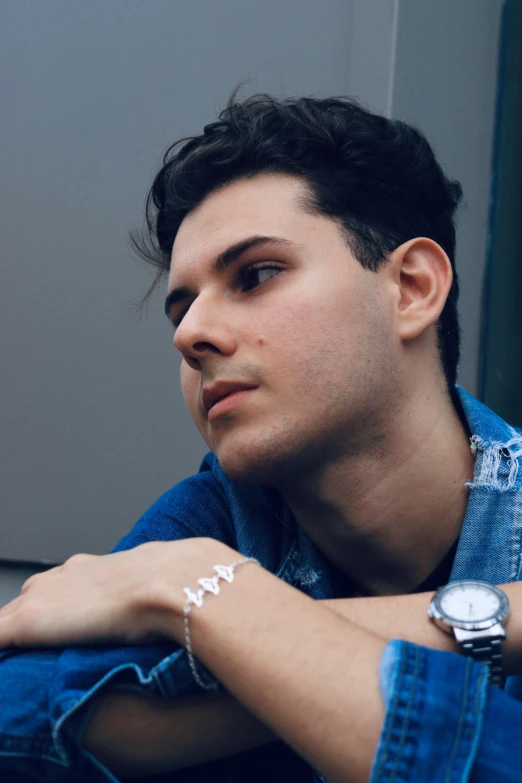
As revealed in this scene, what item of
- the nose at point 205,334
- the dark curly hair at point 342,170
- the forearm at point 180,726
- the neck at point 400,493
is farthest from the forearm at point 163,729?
the dark curly hair at point 342,170

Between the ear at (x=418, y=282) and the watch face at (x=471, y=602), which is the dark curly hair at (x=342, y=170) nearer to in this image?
the ear at (x=418, y=282)

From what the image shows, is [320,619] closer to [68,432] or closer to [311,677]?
[311,677]

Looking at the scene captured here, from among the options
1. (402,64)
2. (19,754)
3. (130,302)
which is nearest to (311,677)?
(19,754)

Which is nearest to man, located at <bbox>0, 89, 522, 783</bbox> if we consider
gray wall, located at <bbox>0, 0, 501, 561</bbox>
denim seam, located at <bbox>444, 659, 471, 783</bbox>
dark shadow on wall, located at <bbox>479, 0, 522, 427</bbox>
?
denim seam, located at <bbox>444, 659, 471, 783</bbox>

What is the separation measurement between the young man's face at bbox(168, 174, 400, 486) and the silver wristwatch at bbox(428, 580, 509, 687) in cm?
48

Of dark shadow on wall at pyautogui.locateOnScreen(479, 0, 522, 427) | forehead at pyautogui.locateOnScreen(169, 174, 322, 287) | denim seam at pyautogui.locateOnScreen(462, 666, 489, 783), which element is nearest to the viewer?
denim seam at pyautogui.locateOnScreen(462, 666, 489, 783)

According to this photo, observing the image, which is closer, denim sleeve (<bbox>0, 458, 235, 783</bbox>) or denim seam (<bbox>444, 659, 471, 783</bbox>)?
denim seam (<bbox>444, 659, 471, 783</bbox>)

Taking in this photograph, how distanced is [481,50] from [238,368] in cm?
207

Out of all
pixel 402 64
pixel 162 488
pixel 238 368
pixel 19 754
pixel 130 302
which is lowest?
pixel 19 754

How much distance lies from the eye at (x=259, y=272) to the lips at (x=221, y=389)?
9.3 inches

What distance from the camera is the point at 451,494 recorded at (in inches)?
74.5

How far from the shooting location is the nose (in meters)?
1.75

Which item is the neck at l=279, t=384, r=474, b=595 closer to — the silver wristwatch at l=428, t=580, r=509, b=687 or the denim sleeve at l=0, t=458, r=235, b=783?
the silver wristwatch at l=428, t=580, r=509, b=687

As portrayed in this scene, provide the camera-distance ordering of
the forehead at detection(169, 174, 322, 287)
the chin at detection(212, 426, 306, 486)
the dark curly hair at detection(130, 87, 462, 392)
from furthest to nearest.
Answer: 1. the dark curly hair at detection(130, 87, 462, 392)
2. the forehead at detection(169, 174, 322, 287)
3. the chin at detection(212, 426, 306, 486)
